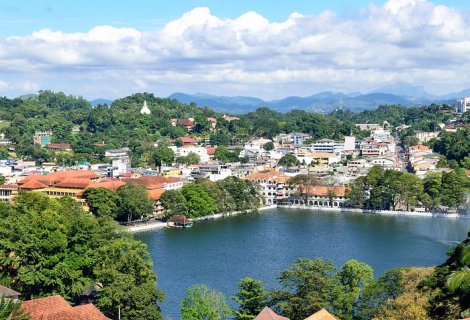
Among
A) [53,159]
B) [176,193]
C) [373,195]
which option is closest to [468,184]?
[373,195]

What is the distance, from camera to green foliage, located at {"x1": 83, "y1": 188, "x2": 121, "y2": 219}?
2661 cm

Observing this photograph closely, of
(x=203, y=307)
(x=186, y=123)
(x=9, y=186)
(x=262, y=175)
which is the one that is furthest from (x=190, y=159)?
(x=203, y=307)

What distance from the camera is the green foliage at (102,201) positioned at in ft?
87.3

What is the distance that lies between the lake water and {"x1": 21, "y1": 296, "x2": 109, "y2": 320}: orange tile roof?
3802 mm

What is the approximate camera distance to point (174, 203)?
2838 centimetres

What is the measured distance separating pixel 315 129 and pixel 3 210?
42128mm

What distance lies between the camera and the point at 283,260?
20.5 meters

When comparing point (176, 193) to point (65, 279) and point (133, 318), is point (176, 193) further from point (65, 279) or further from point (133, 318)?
point (133, 318)

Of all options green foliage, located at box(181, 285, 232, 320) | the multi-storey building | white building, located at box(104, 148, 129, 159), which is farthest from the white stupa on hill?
green foliage, located at box(181, 285, 232, 320)

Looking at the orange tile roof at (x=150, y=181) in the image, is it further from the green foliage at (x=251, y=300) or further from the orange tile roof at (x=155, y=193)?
the green foliage at (x=251, y=300)

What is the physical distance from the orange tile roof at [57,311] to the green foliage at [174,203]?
646 inches

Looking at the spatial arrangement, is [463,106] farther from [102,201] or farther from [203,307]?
[203,307]

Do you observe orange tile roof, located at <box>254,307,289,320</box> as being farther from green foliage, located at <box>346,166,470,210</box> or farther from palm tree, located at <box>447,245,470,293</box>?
green foliage, located at <box>346,166,470,210</box>

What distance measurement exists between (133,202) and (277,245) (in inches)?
283
